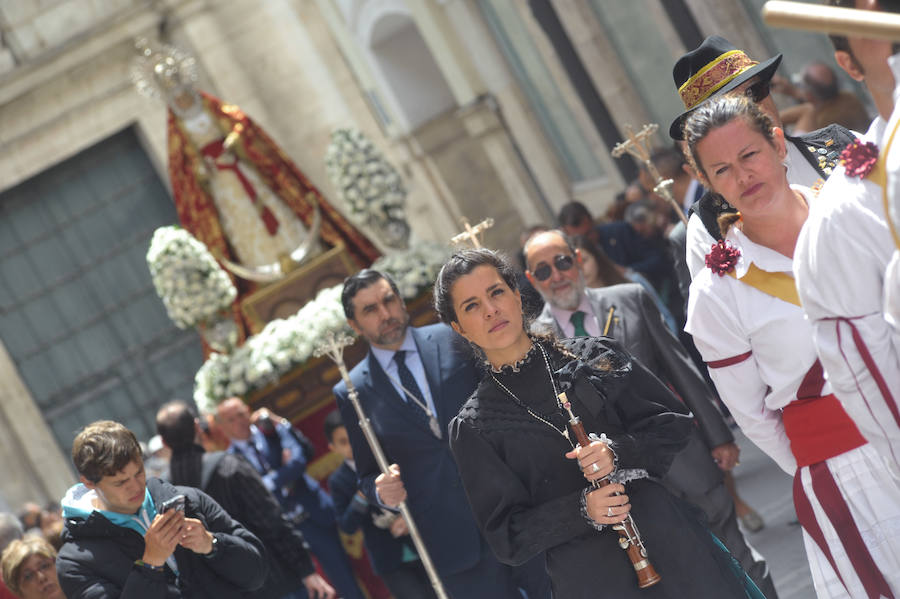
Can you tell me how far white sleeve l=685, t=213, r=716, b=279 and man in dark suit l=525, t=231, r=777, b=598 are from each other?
3.74ft

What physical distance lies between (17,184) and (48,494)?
387 cm

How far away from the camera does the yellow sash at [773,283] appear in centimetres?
334

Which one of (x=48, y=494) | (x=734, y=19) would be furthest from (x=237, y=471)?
(x=48, y=494)

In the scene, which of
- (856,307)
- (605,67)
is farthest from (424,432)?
(605,67)

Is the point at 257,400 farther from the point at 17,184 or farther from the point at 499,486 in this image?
the point at 17,184

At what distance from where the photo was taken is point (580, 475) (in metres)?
3.46

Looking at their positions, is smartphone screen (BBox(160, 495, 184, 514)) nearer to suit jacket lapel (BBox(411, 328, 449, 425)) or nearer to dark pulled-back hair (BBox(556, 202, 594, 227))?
suit jacket lapel (BBox(411, 328, 449, 425))

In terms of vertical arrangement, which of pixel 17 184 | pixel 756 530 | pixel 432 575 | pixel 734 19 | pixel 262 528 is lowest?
pixel 756 530

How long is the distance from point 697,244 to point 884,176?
1.21 m

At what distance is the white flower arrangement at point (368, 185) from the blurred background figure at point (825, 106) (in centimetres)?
290

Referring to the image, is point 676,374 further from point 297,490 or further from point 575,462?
point 297,490

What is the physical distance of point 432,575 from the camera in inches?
195

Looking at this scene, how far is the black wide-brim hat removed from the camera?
4059 millimetres

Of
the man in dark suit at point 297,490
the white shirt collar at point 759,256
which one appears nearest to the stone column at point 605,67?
the man in dark suit at point 297,490
